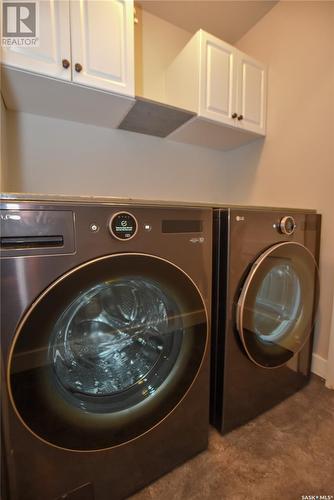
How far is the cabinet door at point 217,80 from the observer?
1406 millimetres

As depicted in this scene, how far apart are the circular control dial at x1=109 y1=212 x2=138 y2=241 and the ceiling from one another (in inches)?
67.7

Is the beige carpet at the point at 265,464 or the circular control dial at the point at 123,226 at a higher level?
the circular control dial at the point at 123,226

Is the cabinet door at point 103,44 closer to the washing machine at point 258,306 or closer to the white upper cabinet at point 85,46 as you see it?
the white upper cabinet at point 85,46

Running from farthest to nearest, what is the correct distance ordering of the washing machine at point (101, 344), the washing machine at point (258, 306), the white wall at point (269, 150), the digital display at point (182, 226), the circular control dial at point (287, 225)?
the white wall at point (269, 150) → the circular control dial at point (287, 225) → the washing machine at point (258, 306) → the digital display at point (182, 226) → the washing machine at point (101, 344)

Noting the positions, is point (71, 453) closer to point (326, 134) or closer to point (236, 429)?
point (236, 429)

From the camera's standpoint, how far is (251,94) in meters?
1.57

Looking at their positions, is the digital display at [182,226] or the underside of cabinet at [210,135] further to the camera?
the underside of cabinet at [210,135]

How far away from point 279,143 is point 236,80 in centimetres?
49

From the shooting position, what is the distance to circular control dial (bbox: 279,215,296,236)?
1.03 m

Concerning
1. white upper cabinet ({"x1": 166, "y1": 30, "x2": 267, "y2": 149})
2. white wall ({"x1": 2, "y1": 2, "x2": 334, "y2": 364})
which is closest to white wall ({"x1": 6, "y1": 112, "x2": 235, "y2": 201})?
white wall ({"x1": 2, "y1": 2, "x2": 334, "y2": 364})

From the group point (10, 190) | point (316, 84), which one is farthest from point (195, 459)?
point (316, 84)

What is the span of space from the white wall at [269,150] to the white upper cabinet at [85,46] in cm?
42

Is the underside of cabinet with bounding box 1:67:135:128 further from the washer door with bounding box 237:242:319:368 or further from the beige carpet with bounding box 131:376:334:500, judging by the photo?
the beige carpet with bounding box 131:376:334:500
